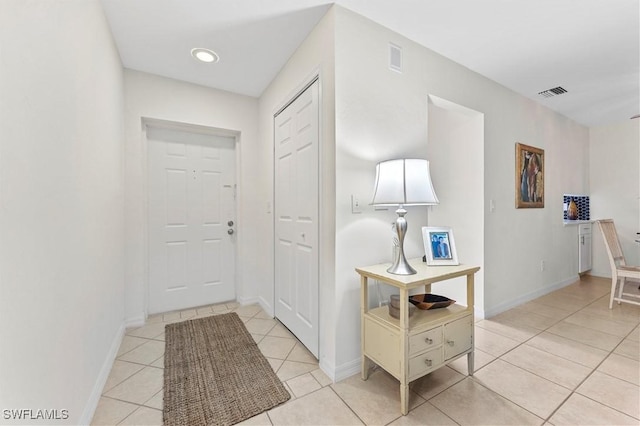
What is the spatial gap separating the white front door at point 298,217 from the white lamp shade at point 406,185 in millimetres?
547

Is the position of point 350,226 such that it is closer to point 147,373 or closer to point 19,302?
point 19,302

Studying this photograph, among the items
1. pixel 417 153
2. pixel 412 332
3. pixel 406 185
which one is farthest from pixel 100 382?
pixel 417 153

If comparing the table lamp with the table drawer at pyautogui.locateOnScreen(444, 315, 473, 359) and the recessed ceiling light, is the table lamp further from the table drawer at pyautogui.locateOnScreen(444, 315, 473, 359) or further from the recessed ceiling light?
the recessed ceiling light

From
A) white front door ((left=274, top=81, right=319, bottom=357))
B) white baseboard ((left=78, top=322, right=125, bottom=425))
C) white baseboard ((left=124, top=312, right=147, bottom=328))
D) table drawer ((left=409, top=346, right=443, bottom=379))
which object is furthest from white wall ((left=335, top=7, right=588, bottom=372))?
white baseboard ((left=124, top=312, right=147, bottom=328))

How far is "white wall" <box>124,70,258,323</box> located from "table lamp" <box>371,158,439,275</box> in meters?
1.91

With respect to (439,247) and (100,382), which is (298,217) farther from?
(100,382)

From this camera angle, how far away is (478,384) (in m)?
1.69

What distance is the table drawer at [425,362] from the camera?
1489 mm

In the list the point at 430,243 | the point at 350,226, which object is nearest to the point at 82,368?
the point at 350,226

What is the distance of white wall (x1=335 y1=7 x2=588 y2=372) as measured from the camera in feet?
5.88

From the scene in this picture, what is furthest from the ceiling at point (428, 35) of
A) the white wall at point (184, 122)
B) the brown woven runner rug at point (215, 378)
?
the brown woven runner rug at point (215, 378)

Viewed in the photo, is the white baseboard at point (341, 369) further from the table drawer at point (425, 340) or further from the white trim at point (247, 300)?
the white trim at point (247, 300)

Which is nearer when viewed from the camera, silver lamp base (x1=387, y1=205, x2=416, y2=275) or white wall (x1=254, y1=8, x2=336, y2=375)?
silver lamp base (x1=387, y1=205, x2=416, y2=275)

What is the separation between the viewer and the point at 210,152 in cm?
311
